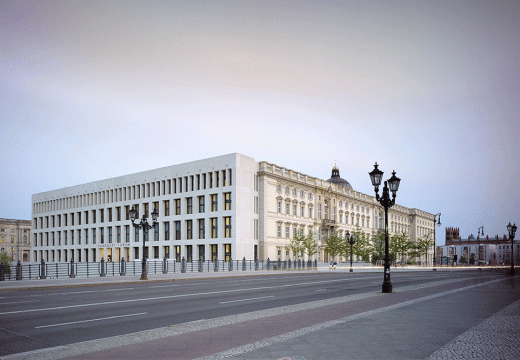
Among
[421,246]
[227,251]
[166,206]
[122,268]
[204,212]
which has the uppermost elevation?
[166,206]

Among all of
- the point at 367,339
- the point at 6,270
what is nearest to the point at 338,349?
the point at 367,339

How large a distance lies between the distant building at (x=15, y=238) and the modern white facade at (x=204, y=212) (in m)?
40.1

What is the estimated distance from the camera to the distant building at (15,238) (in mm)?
131875

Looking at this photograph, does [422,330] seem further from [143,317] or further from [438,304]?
[143,317]

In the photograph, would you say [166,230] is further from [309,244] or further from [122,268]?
[122,268]

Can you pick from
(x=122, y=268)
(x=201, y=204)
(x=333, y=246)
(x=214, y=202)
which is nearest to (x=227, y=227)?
(x=214, y=202)

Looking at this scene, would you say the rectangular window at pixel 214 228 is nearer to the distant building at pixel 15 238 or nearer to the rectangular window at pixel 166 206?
the rectangular window at pixel 166 206

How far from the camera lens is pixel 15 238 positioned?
442ft

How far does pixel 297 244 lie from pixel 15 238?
104m

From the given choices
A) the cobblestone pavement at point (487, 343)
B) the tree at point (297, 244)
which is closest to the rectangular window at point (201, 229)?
the tree at point (297, 244)

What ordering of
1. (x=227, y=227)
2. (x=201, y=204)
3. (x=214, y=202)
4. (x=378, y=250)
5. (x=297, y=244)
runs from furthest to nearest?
(x=378, y=250), (x=201, y=204), (x=297, y=244), (x=214, y=202), (x=227, y=227)

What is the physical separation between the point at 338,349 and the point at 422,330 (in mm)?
2892

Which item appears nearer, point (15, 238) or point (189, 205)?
point (189, 205)

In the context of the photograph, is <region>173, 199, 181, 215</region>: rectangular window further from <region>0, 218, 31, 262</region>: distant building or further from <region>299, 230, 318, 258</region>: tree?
<region>0, 218, 31, 262</region>: distant building
